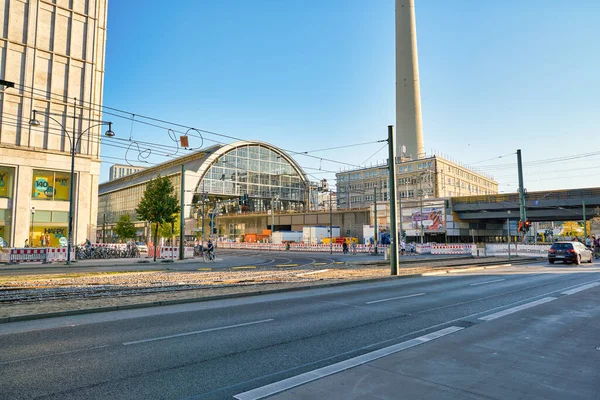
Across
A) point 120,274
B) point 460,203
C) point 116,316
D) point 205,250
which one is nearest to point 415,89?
point 460,203

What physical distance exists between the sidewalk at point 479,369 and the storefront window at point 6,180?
39983 mm

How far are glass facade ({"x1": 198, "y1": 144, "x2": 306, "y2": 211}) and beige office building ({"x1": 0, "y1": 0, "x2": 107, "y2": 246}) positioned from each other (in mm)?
50130

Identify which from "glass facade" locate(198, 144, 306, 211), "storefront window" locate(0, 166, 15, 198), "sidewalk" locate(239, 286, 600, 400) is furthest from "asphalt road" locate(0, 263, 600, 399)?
"glass facade" locate(198, 144, 306, 211)

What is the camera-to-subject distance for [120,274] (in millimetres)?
21000

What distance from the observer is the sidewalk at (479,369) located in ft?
14.8

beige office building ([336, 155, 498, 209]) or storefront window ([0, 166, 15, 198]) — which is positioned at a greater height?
beige office building ([336, 155, 498, 209])

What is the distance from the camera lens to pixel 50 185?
37250mm

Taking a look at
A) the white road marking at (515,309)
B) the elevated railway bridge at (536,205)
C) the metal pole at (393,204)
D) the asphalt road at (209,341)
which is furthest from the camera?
the elevated railway bridge at (536,205)

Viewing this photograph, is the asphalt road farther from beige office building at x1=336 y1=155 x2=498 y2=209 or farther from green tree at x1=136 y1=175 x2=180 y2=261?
beige office building at x1=336 y1=155 x2=498 y2=209

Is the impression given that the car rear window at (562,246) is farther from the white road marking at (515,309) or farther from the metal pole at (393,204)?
the white road marking at (515,309)

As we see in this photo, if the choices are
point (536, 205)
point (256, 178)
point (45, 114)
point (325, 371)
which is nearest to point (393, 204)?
point (325, 371)

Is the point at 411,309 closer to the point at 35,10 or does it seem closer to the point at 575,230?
the point at 35,10

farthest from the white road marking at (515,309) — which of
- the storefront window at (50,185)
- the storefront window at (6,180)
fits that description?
the storefront window at (6,180)

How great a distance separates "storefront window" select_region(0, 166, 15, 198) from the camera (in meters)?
34.8
